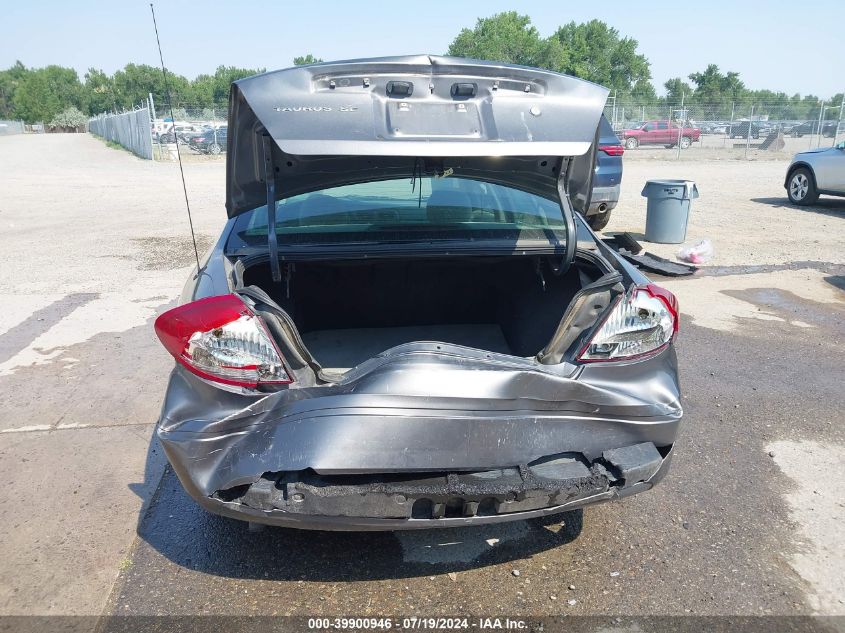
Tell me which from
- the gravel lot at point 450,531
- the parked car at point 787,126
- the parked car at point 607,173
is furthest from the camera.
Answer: the parked car at point 787,126

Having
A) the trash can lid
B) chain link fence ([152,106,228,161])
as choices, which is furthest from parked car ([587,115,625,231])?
chain link fence ([152,106,228,161])

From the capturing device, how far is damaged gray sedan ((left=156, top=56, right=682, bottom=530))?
2.11 meters

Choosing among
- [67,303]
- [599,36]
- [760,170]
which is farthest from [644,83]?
[67,303]

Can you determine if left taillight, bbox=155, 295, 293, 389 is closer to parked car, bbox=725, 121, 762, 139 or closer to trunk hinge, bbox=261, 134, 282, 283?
trunk hinge, bbox=261, 134, 282, 283

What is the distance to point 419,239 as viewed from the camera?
309 centimetres

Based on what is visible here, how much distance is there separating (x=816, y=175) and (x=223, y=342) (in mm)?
12868

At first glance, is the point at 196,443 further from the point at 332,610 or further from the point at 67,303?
the point at 67,303

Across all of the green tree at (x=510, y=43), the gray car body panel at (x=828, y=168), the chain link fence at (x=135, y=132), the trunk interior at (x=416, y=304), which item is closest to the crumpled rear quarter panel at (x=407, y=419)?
the trunk interior at (x=416, y=304)

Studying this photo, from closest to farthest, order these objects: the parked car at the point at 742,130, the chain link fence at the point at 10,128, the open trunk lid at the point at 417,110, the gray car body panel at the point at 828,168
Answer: the open trunk lid at the point at 417,110 → the gray car body panel at the point at 828,168 → the parked car at the point at 742,130 → the chain link fence at the point at 10,128

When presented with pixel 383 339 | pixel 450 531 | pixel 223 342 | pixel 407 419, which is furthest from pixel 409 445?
pixel 383 339

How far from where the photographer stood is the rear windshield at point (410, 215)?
10.1 ft

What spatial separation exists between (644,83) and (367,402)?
3509 inches

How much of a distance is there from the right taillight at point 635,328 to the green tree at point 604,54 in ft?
256

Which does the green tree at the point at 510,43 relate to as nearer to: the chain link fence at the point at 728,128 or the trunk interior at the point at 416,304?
the chain link fence at the point at 728,128
